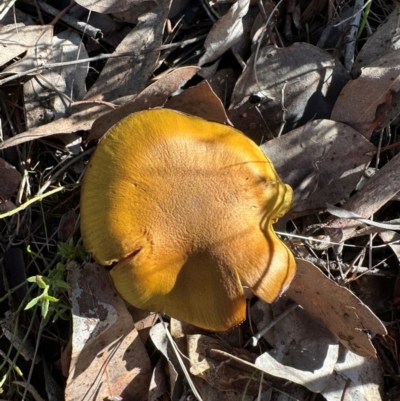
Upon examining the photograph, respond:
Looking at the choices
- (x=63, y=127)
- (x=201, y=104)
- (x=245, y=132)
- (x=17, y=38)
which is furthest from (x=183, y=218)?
(x=17, y=38)

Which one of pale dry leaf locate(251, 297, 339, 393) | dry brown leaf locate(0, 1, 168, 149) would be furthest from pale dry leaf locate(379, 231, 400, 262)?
dry brown leaf locate(0, 1, 168, 149)

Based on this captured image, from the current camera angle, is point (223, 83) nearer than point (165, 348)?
No

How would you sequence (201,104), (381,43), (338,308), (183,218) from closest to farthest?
(183,218), (338,308), (201,104), (381,43)

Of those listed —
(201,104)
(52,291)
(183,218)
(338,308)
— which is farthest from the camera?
(52,291)

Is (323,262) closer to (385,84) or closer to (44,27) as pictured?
(385,84)

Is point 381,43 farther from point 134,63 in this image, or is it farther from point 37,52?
point 37,52

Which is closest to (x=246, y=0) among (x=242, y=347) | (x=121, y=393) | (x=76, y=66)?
(x=76, y=66)
